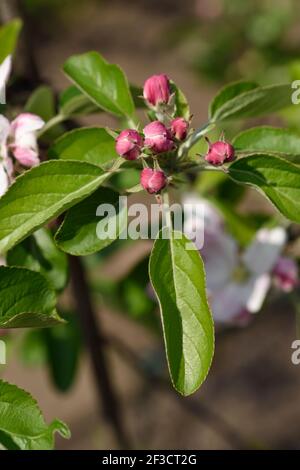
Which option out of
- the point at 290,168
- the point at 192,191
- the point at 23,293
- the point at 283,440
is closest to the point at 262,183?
the point at 290,168

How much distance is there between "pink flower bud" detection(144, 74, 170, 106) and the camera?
100cm

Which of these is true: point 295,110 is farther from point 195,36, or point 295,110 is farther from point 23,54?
point 195,36

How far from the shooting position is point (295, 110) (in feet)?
5.96

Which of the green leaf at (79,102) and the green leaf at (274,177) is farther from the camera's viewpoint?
the green leaf at (79,102)

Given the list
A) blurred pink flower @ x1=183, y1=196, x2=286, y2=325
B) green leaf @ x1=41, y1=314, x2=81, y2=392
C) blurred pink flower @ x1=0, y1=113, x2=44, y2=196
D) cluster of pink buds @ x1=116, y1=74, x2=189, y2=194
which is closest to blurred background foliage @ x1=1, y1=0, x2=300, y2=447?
green leaf @ x1=41, y1=314, x2=81, y2=392

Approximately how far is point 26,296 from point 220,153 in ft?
0.92

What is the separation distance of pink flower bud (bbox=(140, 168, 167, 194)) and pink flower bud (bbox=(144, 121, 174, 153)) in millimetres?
28

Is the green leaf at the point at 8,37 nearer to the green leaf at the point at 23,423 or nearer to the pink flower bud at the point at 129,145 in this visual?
the pink flower bud at the point at 129,145

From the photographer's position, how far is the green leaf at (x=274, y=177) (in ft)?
3.19

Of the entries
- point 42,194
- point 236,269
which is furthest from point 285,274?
point 42,194

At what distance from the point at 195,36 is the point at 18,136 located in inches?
120

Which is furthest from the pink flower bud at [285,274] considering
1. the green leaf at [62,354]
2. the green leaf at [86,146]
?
the green leaf at [62,354]

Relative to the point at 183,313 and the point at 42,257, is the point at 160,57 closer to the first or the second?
the point at 42,257

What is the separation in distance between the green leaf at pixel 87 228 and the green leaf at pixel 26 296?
57 millimetres
